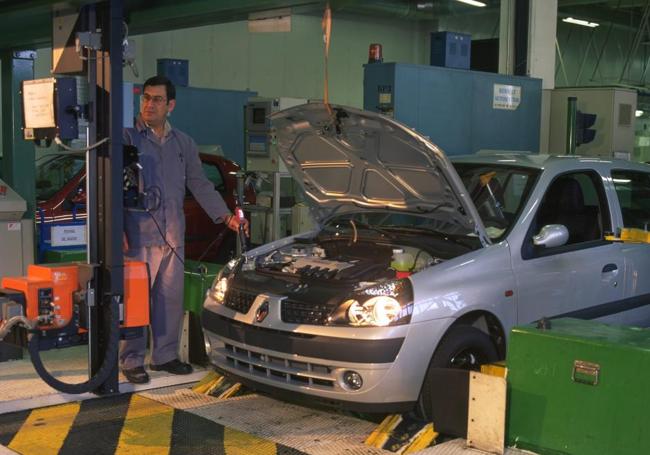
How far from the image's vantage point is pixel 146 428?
15.2ft

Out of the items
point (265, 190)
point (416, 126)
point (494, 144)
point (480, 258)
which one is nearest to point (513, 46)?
point (494, 144)

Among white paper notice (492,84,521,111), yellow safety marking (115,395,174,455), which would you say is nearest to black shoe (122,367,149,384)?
yellow safety marking (115,395,174,455)

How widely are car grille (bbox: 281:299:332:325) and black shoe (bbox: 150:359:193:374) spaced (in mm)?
1465

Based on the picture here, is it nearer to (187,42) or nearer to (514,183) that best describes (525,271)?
(514,183)

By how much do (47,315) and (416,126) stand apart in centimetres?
542

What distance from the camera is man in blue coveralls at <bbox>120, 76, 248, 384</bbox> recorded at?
5.50 metres

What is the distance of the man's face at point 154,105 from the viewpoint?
5516 mm

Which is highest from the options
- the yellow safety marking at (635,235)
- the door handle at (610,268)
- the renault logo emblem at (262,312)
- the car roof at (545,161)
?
the car roof at (545,161)

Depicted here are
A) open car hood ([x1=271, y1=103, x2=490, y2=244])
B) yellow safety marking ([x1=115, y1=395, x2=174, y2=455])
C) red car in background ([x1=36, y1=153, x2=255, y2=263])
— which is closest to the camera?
yellow safety marking ([x1=115, y1=395, x2=174, y2=455])

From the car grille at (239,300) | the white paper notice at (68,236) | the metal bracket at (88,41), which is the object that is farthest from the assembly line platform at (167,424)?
the metal bracket at (88,41)

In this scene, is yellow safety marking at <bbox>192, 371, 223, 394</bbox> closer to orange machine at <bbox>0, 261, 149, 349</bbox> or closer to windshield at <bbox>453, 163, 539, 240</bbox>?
orange machine at <bbox>0, 261, 149, 349</bbox>

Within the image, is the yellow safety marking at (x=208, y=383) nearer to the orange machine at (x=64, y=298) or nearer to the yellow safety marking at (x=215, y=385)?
the yellow safety marking at (x=215, y=385)

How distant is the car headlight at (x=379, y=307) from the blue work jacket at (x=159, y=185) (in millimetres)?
1659

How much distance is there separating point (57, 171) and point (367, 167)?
5463 mm
